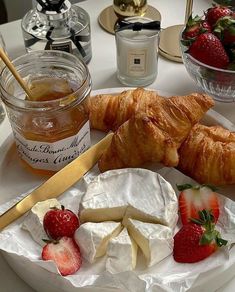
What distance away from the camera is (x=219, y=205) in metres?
0.80

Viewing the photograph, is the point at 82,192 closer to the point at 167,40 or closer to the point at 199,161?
the point at 199,161

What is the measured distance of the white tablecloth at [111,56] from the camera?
1.10 meters

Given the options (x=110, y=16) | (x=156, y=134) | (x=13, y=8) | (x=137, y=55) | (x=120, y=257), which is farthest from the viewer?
(x=13, y=8)

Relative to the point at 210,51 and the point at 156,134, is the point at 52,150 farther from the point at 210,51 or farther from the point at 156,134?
the point at 210,51

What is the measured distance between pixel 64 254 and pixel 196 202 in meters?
0.21

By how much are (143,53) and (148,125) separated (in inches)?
11.4

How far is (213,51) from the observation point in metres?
0.94

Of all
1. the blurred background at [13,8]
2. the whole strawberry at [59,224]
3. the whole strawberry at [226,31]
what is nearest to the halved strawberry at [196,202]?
the whole strawberry at [59,224]

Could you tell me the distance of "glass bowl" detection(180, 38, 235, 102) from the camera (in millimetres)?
947

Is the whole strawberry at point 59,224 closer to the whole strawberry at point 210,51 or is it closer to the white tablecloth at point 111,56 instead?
the white tablecloth at point 111,56

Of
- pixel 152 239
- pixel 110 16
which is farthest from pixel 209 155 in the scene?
pixel 110 16

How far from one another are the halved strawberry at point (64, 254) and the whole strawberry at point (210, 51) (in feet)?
1.39

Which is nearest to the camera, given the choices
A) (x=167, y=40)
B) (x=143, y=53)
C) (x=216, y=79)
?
(x=216, y=79)

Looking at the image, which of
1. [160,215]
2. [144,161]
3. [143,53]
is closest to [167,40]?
[143,53]
